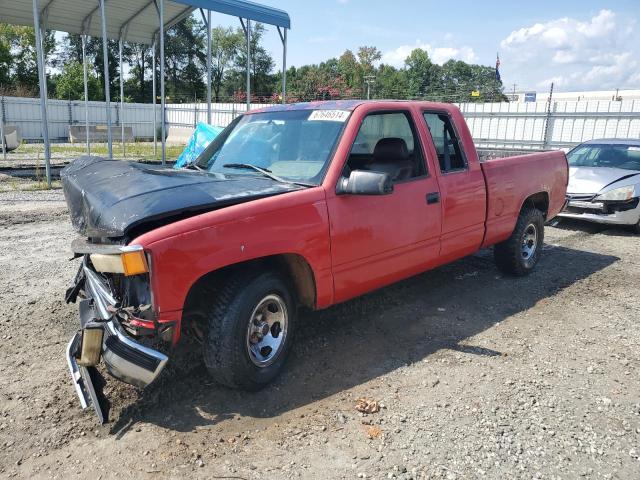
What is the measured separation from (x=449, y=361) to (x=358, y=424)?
1137 millimetres

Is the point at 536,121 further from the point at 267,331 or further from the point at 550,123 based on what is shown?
the point at 267,331

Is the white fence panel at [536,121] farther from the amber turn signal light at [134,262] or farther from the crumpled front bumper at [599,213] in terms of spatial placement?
the amber turn signal light at [134,262]

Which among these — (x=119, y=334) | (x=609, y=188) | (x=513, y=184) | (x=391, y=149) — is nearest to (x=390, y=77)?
(x=609, y=188)

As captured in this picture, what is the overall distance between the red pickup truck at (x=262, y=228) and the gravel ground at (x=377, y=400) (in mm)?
283

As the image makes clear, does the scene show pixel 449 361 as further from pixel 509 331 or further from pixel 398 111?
pixel 398 111

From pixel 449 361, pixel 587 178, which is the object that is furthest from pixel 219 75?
pixel 449 361

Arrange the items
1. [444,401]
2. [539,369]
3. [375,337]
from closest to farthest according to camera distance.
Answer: [444,401]
[539,369]
[375,337]

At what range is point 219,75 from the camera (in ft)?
235

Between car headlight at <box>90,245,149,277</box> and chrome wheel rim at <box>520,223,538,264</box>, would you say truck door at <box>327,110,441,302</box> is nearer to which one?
car headlight at <box>90,245,149,277</box>

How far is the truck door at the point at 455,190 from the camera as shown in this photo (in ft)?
15.2

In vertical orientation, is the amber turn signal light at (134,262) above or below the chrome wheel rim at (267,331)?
above

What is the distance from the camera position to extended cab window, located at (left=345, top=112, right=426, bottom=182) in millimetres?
4328

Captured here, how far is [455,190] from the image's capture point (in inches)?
185

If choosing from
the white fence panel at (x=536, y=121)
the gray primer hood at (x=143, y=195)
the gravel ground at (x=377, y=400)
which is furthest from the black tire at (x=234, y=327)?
the white fence panel at (x=536, y=121)
